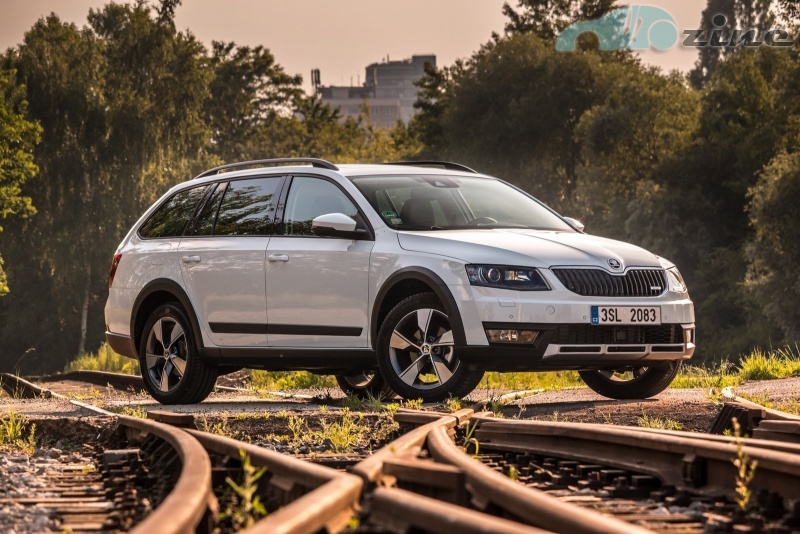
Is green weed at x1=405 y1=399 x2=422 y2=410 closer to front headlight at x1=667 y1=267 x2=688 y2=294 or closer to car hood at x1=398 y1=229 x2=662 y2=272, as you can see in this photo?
car hood at x1=398 y1=229 x2=662 y2=272

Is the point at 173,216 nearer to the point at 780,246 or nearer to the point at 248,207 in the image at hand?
→ the point at 248,207

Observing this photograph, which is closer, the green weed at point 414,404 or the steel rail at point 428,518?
the steel rail at point 428,518

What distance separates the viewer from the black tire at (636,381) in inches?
409

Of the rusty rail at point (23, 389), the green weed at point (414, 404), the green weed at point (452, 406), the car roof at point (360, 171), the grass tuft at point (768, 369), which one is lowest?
the rusty rail at point (23, 389)

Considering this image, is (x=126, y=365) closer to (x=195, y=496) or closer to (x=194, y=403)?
(x=194, y=403)

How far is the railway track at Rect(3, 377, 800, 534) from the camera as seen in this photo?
350cm

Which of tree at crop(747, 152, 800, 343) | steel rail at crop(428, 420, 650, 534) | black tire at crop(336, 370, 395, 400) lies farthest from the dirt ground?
tree at crop(747, 152, 800, 343)

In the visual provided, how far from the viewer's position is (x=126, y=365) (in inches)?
1372

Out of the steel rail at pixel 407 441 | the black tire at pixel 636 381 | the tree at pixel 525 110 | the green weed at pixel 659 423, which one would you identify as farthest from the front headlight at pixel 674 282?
the tree at pixel 525 110

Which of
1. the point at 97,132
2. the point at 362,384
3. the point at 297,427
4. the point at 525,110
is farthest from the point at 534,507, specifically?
the point at 525,110

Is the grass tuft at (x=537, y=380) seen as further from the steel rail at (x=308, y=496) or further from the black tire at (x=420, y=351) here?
the steel rail at (x=308, y=496)

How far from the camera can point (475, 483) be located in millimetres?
4289

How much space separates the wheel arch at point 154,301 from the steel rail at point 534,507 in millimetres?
6447

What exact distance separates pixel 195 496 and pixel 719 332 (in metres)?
53.8
